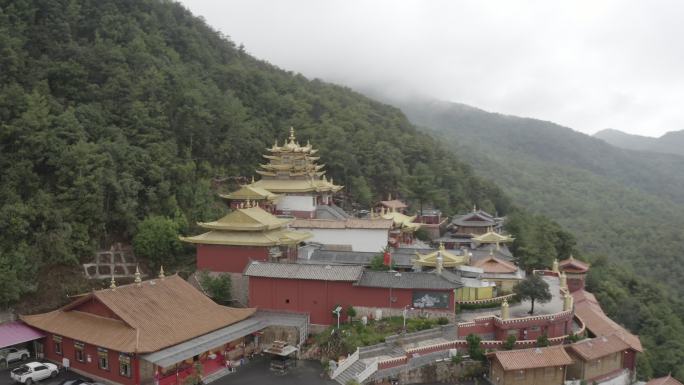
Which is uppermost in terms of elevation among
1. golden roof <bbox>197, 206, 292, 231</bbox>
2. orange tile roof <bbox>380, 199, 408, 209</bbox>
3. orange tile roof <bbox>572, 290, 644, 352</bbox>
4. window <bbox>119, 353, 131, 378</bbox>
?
golden roof <bbox>197, 206, 292, 231</bbox>

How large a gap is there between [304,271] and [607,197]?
91817 mm

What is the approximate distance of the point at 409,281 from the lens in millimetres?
24172

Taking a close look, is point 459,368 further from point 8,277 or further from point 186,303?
point 8,277

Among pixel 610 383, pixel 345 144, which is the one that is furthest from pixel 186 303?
pixel 345 144

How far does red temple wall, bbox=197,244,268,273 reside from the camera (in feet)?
90.2

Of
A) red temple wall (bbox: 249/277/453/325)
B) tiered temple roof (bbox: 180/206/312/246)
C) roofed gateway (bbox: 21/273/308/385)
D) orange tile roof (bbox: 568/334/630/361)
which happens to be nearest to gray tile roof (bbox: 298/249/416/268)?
tiered temple roof (bbox: 180/206/312/246)

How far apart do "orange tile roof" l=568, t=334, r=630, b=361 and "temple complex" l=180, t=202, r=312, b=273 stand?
44.4ft

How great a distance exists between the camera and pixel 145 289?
22.2 metres

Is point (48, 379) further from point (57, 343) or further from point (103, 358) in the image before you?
point (103, 358)

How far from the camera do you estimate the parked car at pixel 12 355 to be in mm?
21344

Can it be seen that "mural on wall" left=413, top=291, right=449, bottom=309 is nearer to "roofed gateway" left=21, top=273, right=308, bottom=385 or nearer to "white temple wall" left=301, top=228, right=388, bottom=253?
"roofed gateway" left=21, top=273, right=308, bottom=385

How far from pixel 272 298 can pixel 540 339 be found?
11.2 metres

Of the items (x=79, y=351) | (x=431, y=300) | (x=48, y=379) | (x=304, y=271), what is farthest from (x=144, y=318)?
(x=431, y=300)

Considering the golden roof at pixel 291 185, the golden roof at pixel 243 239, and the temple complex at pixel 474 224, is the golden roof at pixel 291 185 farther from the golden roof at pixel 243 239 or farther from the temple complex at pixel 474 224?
the temple complex at pixel 474 224
